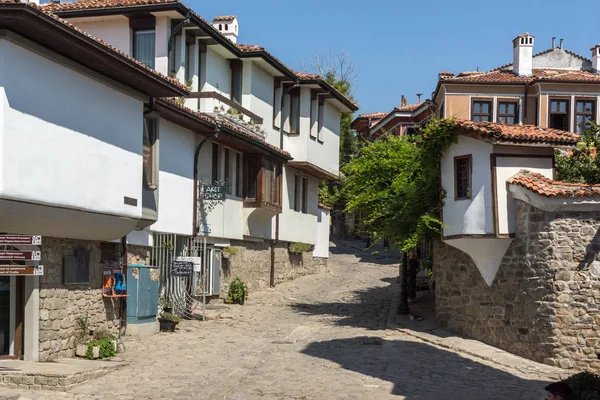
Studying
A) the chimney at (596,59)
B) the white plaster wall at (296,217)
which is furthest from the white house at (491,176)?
the chimney at (596,59)

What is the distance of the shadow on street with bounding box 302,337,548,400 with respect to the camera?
13.7 m

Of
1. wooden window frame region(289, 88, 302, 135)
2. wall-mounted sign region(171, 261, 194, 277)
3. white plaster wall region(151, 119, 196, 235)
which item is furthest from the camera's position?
wooden window frame region(289, 88, 302, 135)

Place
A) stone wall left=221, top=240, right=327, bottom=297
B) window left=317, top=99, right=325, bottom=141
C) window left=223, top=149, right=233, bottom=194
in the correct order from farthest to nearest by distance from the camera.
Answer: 1. window left=317, top=99, right=325, bottom=141
2. stone wall left=221, top=240, right=327, bottom=297
3. window left=223, top=149, right=233, bottom=194

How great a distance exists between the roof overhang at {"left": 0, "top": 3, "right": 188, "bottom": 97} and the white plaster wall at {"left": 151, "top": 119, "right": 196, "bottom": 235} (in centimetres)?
384

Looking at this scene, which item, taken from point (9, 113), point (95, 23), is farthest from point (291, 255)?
point (9, 113)

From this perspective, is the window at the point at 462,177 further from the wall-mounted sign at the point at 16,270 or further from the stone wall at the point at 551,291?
the wall-mounted sign at the point at 16,270

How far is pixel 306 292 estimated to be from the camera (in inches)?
1184

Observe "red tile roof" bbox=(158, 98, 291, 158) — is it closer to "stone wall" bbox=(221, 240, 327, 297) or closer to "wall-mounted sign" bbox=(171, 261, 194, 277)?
"stone wall" bbox=(221, 240, 327, 297)

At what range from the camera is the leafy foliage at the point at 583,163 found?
77.5 ft

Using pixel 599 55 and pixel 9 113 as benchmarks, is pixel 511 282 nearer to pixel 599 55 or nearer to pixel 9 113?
pixel 9 113

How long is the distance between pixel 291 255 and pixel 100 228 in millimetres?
17638

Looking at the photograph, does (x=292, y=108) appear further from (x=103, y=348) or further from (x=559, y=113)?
(x=103, y=348)

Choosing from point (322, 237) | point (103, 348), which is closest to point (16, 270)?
point (103, 348)

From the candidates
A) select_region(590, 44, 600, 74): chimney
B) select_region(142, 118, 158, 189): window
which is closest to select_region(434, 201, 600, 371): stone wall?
A: select_region(142, 118, 158, 189): window
